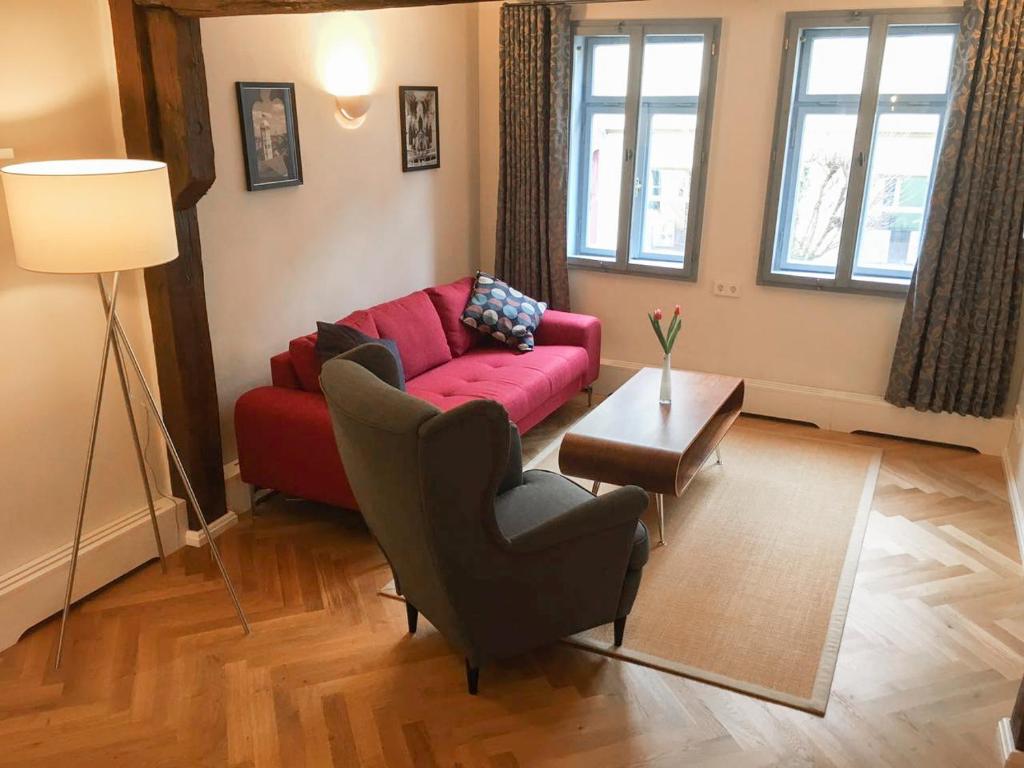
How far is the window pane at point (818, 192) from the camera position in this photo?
177 inches

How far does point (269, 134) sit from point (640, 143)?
2229mm

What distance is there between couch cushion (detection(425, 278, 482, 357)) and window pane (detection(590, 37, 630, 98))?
1519mm

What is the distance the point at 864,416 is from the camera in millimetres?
4684

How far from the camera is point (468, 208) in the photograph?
209 inches

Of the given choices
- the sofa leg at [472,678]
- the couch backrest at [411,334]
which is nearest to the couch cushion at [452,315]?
the couch backrest at [411,334]

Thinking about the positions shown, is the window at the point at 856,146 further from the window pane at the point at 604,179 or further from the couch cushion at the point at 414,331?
the couch cushion at the point at 414,331

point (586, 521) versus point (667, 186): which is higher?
point (667, 186)

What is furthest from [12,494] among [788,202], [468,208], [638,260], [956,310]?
[956,310]

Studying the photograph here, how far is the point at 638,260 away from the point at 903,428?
1.79 metres

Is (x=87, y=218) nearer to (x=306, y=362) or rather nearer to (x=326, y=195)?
(x=306, y=362)

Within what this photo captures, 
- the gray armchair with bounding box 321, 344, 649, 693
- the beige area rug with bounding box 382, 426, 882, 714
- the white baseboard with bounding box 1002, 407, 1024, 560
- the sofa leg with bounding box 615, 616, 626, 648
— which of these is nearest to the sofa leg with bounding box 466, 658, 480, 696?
the gray armchair with bounding box 321, 344, 649, 693

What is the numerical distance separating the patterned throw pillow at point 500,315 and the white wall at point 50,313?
1.94 meters

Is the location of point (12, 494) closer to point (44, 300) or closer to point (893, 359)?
point (44, 300)

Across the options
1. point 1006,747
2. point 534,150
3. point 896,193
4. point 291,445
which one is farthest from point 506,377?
point 1006,747
